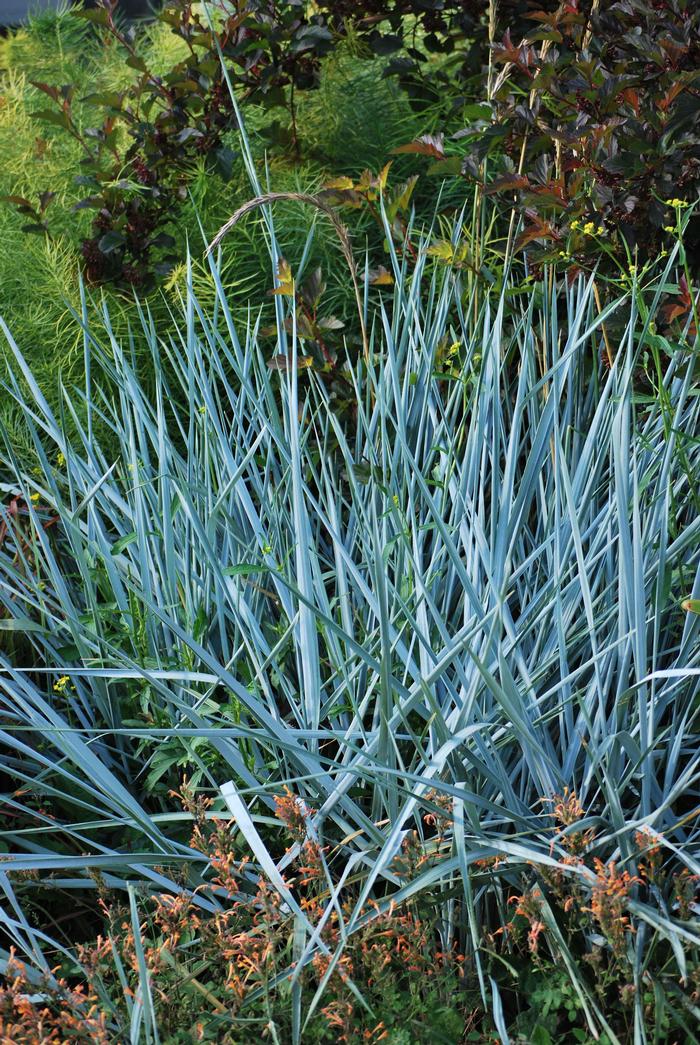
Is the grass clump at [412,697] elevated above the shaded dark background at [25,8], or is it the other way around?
the shaded dark background at [25,8]

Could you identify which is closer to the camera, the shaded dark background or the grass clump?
the grass clump

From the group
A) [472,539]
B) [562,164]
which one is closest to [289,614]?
[472,539]

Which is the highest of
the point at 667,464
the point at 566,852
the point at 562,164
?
the point at 562,164

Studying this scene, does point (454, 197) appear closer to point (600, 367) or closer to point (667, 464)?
point (600, 367)

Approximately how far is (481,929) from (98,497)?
3.52 feet

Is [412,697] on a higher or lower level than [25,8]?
lower

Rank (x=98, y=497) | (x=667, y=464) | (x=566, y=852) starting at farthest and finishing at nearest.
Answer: (x=98, y=497), (x=667, y=464), (x=566, y=852)

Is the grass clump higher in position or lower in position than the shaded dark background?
lower

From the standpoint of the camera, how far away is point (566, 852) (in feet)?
4.33

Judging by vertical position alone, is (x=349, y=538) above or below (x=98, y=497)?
below

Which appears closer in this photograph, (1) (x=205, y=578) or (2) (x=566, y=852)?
(2) (x=566, y=852)

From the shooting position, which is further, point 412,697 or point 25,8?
point 25,8

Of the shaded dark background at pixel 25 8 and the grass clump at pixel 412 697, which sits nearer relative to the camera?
the grass clump at pixel 412 697

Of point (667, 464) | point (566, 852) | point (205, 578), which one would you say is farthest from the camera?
point (205, 578)
